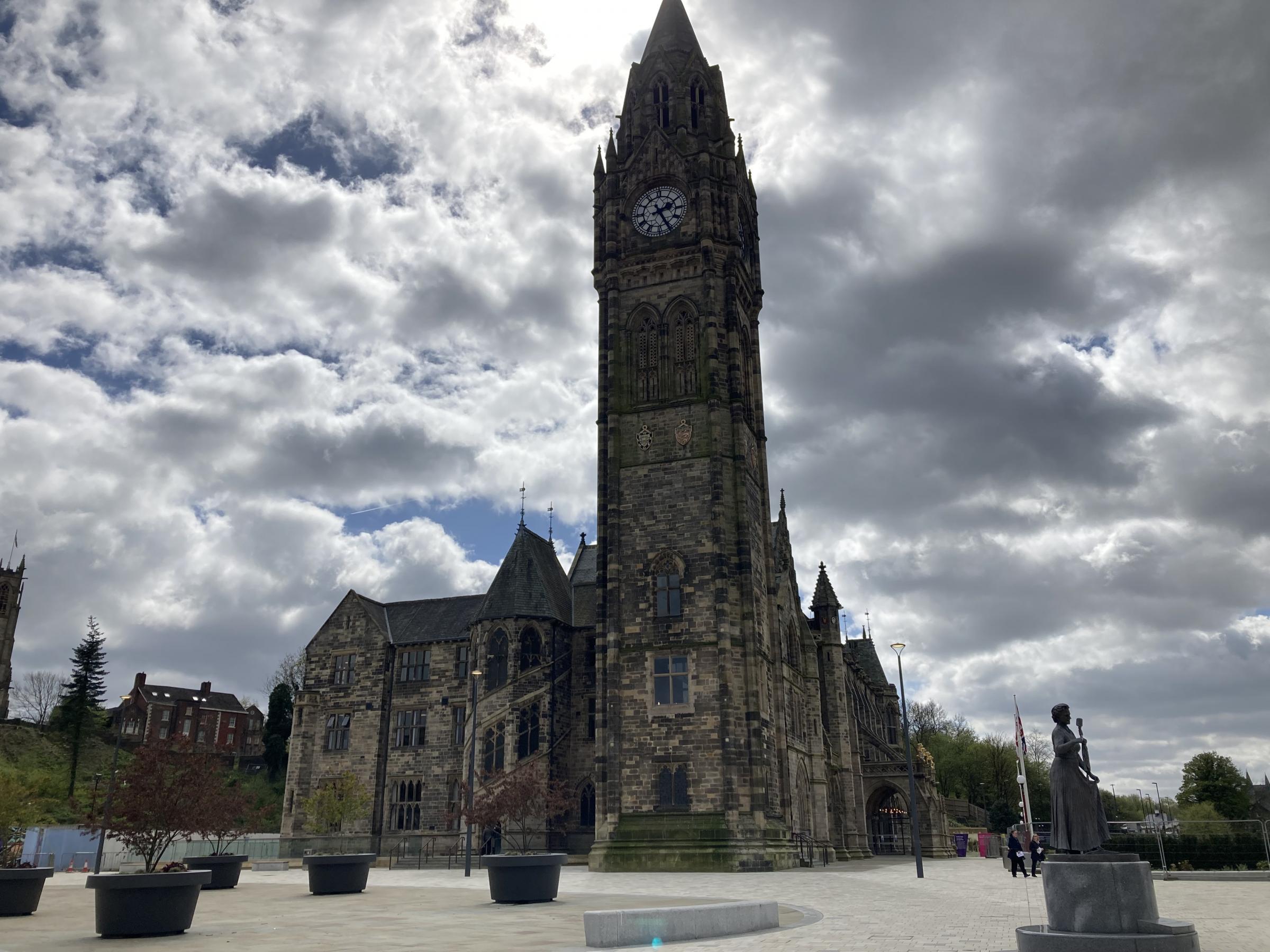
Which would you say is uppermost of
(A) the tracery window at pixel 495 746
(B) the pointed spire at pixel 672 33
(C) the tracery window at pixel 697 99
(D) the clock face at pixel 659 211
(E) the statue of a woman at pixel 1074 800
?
(B) the pointed spire at pixel 672 33

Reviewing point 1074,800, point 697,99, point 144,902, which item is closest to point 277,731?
point 697,99

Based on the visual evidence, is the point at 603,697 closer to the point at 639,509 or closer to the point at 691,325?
the point at 639,509

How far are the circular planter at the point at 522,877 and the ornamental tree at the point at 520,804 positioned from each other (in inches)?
750

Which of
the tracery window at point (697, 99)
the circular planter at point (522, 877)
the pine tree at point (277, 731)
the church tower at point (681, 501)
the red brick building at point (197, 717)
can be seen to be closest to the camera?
the circular planter at point (522, 877)

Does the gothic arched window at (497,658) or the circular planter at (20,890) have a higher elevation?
the gothic arched window at (497,658)

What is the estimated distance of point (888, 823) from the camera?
65062mm

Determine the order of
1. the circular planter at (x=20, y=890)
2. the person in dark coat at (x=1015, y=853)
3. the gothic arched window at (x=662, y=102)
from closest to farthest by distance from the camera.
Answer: the circular planter at (x=20, y=890), the person in dark coat at (x=1015, y=853), the gothic arched window at (x=662, y=102)

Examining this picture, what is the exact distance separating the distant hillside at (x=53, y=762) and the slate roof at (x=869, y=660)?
5465 cm

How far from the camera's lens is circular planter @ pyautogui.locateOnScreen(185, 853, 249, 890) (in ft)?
94.2

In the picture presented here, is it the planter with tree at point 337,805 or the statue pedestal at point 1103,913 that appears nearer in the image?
the statue pedestal at point 1103,913

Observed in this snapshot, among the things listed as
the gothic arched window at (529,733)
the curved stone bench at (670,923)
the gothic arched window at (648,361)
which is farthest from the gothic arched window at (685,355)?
the curved stone bench at (670,923)

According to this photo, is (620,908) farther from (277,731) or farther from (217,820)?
(277,731)

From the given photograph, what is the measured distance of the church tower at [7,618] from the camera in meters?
99.6

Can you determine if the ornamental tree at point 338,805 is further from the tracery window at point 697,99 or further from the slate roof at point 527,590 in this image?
the tracery window at point 697,99
